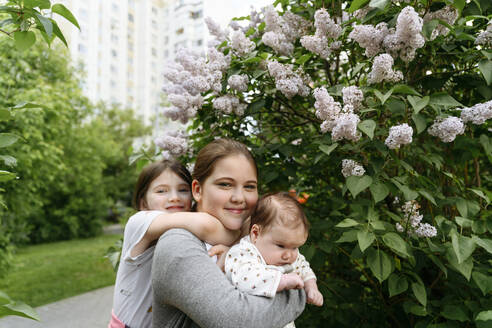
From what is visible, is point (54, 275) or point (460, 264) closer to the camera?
point (460, 264)

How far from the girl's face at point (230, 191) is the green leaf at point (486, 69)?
109cm

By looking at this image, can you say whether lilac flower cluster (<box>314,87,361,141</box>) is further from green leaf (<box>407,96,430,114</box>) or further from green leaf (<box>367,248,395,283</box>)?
green leaf (<box>367,248,395,283</box>)

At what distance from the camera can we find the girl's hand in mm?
1521

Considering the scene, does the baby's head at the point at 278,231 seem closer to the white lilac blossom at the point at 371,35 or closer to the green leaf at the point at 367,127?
the green leaf at the point at 367,127

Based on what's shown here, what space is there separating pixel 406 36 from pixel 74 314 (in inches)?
244

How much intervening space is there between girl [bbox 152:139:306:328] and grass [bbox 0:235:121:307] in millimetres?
4537

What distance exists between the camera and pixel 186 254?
51.0 inches

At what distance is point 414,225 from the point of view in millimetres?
1848

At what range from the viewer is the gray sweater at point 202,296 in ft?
3.91

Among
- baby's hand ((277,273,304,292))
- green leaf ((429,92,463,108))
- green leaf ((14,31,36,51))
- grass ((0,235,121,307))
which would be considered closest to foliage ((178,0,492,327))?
green leaf ((429,92,463,108))

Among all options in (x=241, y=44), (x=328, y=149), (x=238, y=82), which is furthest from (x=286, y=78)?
(x=328, y=149)

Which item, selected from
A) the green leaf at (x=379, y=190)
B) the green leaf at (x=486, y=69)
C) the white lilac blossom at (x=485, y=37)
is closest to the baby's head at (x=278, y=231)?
the green leaf at (x=379, y=190)

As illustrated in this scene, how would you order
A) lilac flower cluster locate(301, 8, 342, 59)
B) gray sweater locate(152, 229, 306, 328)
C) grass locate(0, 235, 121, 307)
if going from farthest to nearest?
grass locate(0, 235, 121, 307) < lilac flower cluster locate(301, 8, 342, 59) < gray sweater locate(152, 229, 306, 328)

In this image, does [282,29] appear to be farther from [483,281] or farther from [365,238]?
[483,281]
